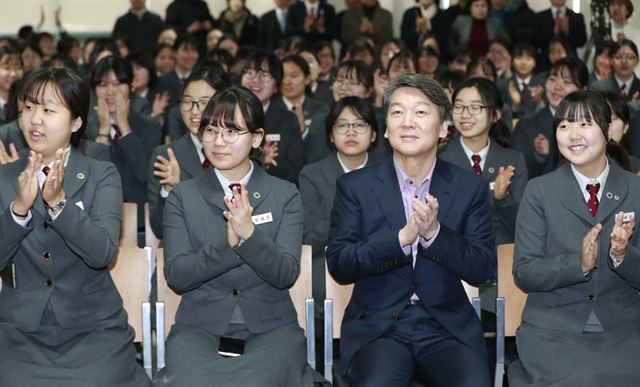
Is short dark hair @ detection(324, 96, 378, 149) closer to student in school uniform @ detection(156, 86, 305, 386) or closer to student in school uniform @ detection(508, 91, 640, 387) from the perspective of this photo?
student in school uniform @ detection(156, 86, 305, 386)

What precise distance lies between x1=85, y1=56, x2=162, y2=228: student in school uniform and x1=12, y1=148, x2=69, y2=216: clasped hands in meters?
2.24

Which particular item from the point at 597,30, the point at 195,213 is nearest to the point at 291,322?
the point at 195,213

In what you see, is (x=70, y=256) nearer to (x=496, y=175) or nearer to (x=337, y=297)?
(x=337, y=297)

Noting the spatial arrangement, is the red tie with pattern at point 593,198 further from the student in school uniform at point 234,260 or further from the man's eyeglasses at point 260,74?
the man's eyeglasses at point 260,74

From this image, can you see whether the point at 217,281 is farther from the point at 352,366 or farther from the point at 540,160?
the point at 540,160

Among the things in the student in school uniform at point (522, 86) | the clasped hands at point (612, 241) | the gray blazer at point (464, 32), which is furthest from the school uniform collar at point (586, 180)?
the gray blazer at point (464, 32)

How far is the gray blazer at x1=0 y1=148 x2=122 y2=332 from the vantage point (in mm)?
3141

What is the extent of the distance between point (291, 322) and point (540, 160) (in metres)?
2.71

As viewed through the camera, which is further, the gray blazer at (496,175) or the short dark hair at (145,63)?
the short dark hair at (145,63)

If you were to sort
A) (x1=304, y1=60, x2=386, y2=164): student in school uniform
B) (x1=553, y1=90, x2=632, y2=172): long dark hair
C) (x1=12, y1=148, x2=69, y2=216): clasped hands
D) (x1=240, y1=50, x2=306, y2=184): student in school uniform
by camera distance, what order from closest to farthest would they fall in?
(x1=12, y1=148, x2=69, y2=216): clasped hands
(x1=553, y1=90, x2=632, y2=172): long dark hair
(x1=240, y1=50, x2=306, y2=184): student in school uniform
(x1=304, y1=60, x2=386, y2=164): student in school uniform

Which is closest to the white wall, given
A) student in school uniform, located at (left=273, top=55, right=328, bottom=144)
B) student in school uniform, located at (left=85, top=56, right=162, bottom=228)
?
student in school uniform, located at (left=273, top=55, right=328, bottom=144)

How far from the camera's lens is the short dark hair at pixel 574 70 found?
5.98 metres

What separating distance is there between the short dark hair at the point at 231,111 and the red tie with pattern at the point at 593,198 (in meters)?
1.23

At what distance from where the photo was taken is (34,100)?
3.25 metres
